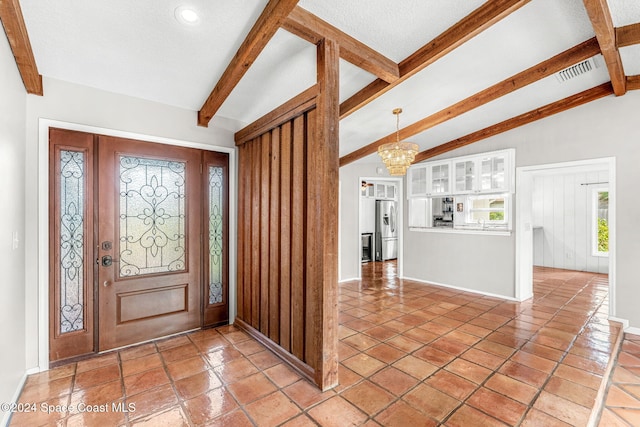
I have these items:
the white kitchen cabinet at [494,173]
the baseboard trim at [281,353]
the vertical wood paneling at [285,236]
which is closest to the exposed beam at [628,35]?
the white kitchen cabinet at [494,173]

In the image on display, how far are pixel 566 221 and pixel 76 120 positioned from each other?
9367 mm

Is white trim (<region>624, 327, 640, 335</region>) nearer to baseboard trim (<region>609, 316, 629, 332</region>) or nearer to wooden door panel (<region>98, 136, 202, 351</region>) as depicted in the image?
baseboard trim (<region>609, 316, 629, 332</region>)

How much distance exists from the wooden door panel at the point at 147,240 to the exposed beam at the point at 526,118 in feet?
14.1

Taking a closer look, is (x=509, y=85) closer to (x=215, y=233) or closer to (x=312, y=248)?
(x=312, y=248)

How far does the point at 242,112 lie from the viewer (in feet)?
11.5

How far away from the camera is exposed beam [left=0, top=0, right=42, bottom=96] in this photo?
1.69m

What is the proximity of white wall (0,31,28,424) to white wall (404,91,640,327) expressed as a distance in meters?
5.74

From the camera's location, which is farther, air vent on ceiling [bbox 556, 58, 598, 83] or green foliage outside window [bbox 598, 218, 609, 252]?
green foliage outside window [bbox 598, 218, 609, 252]

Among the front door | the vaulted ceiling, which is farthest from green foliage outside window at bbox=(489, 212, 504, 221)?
the front door

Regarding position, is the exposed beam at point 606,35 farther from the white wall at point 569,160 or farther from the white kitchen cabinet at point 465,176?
the white kitchen cabinet at point 465,176

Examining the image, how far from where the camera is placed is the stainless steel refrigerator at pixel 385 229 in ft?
26.1

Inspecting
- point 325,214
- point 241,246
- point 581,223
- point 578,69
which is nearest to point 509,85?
point 578,69

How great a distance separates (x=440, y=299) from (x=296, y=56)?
13.6 feet

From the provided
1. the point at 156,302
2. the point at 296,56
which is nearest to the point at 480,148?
the point at 296,56
